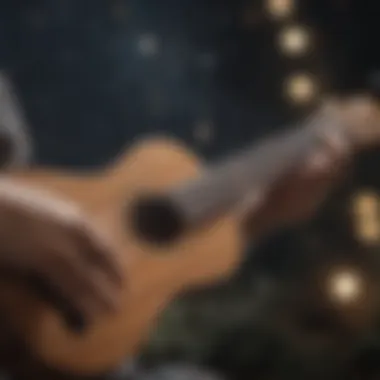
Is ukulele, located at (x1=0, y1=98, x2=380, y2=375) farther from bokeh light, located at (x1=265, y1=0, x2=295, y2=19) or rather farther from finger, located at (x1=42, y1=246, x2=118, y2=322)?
bokeh light, located at (x1=265, y1=0, x2=295, y2=19)

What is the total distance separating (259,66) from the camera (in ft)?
4.35

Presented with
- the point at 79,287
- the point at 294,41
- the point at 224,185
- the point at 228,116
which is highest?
the point at 294,41

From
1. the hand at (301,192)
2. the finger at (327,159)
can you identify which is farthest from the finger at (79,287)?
the finger at (327,159)

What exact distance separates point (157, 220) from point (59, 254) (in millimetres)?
134

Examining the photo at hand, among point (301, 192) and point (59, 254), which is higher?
point (301, 192)

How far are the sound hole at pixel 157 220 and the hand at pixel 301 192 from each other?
0.10 m

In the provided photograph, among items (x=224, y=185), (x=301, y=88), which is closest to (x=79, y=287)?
(x=224, y=185)

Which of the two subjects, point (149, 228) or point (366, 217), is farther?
point (366, 217)

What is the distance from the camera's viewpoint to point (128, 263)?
1.17 m

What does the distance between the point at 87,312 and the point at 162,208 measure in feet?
0.54

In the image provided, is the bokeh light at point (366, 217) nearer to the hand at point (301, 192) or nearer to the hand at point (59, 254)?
the hand at point (301, 192)

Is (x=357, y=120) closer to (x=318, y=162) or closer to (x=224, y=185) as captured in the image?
(x=318, y=162)

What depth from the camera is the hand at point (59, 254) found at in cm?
114

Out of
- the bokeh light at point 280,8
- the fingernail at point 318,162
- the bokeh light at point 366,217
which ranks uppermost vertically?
the bokeh light at point 280,8
